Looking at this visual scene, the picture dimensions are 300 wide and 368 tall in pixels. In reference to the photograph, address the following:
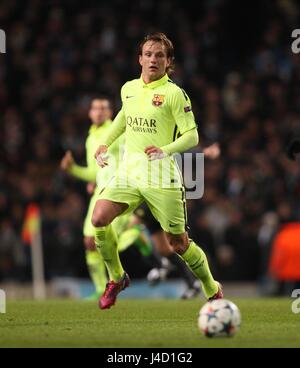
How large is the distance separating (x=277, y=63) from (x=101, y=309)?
11828 mm

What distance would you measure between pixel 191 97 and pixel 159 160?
11.6 metres

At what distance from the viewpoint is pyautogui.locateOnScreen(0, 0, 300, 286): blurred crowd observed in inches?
727

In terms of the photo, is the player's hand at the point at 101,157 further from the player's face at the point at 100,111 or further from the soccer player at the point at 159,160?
the player's face at the point at 100,111

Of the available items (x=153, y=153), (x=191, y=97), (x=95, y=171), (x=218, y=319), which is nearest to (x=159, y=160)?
(x=153, y=153)

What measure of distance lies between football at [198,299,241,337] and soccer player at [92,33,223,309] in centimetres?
180

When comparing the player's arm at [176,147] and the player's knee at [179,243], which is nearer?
the player's arm at [176,147]

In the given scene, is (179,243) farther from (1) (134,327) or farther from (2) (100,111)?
(2) (100,111)

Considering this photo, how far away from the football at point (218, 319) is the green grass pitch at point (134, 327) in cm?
8

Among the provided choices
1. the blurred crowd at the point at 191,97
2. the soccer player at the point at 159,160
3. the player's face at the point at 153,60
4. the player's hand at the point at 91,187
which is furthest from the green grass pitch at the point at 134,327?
the blurred crowd at the point at 191,97

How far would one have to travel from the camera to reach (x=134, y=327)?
30.6 ft

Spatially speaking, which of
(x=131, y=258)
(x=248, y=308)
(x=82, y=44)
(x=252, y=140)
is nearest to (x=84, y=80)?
(x=82, y=44)

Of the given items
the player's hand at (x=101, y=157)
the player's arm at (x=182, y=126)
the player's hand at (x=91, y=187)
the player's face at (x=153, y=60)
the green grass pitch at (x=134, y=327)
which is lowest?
the green grass pitch at (x=134, y=327)

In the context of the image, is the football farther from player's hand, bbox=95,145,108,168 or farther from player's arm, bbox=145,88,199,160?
player's hand, bbox=95,145,108,168

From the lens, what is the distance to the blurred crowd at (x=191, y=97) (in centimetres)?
1845
